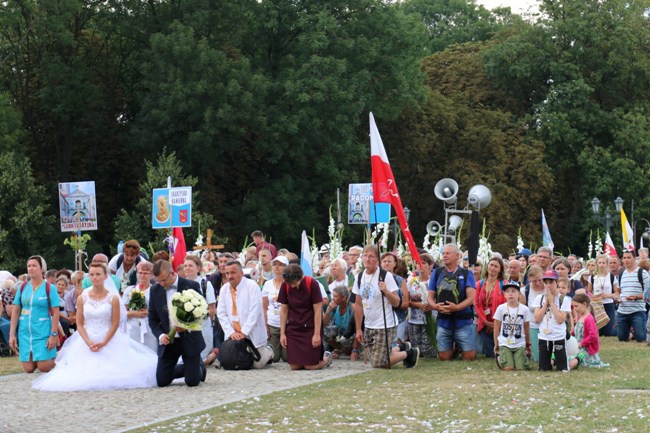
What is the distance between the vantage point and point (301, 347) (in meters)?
18.0

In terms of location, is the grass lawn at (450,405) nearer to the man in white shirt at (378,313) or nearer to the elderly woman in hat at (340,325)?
the man in white shirt at (378,313)

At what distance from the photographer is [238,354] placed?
17922 mm

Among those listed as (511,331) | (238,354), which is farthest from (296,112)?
(511,331)

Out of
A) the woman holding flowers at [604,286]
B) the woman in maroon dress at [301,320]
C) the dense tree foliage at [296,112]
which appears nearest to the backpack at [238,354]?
the woman in maroon dress at [301,320]

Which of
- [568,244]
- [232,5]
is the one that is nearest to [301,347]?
[232,5]

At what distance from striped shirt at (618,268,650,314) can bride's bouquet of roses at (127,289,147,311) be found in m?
9.74

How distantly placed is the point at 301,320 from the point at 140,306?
7.42 feet

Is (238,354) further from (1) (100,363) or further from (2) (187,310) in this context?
(2) (187,310)

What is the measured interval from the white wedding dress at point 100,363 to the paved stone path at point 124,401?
0.33 metres

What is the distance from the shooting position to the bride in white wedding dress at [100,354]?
51.1 ft

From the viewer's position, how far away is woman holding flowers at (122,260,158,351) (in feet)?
57.4

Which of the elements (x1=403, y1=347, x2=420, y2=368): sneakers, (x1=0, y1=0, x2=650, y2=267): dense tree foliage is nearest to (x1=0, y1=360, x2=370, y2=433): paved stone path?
(x1=403, y1=347, x2=420, y2=368): sneakers

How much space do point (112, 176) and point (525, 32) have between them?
68.0 feet

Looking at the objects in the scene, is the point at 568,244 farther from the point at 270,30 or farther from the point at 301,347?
the point at 301,347
